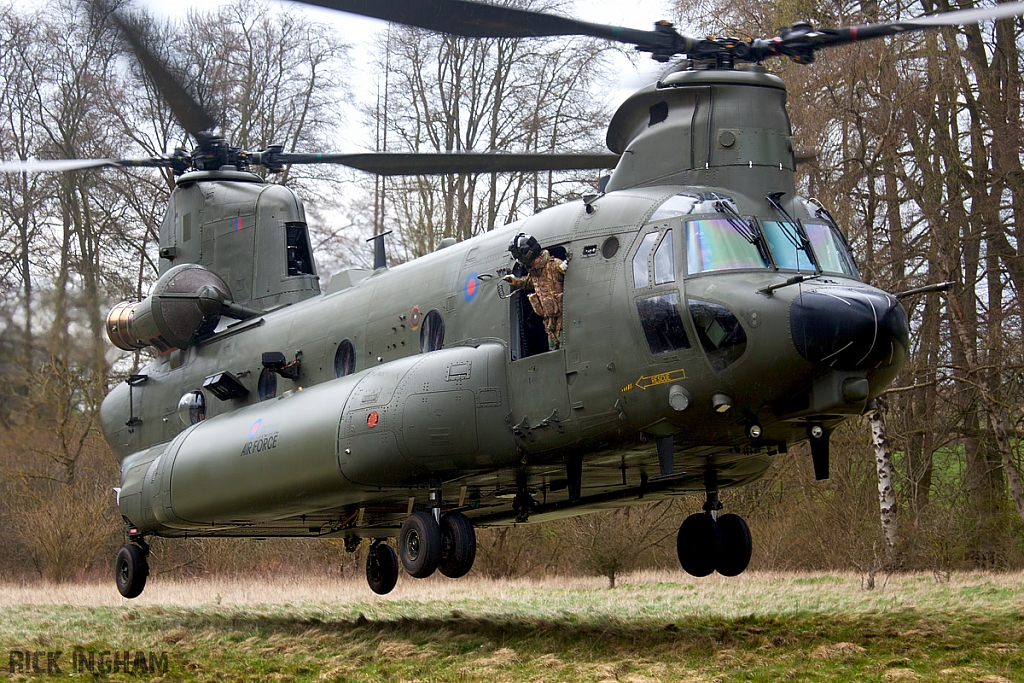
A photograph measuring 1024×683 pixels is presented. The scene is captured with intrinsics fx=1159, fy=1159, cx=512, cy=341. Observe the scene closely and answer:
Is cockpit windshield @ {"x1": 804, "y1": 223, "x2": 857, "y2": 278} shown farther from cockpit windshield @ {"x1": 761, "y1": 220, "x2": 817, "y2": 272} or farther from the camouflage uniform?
the camouflage uniform

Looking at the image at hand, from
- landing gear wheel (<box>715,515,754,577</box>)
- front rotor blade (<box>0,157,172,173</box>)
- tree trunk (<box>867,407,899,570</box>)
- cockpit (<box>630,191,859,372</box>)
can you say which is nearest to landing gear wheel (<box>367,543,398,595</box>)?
landing gear wheel (<box>715,515,754,577</box>)

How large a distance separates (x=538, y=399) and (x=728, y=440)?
181cm

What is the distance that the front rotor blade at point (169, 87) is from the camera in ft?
43.6

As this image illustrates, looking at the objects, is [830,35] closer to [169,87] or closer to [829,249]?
[829,249]

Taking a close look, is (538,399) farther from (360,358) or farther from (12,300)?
(12,300)

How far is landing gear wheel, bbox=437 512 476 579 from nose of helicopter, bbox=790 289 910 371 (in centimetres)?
397

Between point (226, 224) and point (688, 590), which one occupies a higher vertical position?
point (226, 224)

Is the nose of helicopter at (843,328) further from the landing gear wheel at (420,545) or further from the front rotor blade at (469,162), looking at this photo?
the landing gear wheel at (420,545)

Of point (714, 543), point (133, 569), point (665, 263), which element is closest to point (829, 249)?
point (665, 263)

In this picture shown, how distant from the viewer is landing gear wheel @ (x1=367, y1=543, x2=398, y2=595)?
16.4 meters

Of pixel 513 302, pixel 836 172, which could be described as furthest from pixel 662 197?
pixel 836 172

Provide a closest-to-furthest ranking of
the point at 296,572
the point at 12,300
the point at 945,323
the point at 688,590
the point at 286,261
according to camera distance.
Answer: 1. the point at 286,261
2. the point at 688,590
3. the point at 12,300
4. the point at 945,323
5. the point at 296,572

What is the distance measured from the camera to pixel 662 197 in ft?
35.0

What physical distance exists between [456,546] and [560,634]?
1.82 metres
